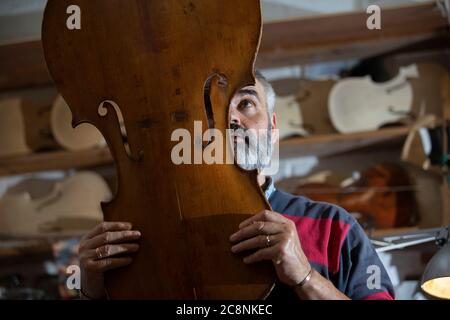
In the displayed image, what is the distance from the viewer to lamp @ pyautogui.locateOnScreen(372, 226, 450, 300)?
92 centimetres

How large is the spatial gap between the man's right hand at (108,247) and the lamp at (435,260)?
1.52 feet

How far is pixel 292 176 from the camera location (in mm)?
1889

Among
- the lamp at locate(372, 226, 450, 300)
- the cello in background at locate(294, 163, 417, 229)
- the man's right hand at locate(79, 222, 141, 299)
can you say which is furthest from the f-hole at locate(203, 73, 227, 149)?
the cello in background at locate(294, 163, 417, 229)

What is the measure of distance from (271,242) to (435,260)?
1.30 feet

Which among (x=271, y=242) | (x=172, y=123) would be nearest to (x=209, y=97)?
(x=172, y=123)

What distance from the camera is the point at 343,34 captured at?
1854 mm

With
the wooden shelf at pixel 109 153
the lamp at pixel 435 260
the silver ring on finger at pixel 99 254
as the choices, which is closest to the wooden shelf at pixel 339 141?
the wooden shelf at pixel 109 153

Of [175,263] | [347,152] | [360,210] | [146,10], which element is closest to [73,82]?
[146,10]

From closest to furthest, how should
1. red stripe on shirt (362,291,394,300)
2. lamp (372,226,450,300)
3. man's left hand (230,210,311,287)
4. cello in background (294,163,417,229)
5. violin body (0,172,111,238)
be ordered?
1. man's left hand (230,210,311,287)
2. red stripe on shirt (362,291,394,300)
3. lamp (372,226,450,300)
4. cello in background (294,163,417,229)
5. violin body (0,172,111,238)

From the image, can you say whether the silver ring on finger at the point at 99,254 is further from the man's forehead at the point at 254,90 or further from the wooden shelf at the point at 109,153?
the wooden shelf at the point at 109,153

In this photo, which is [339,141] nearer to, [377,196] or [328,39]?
[377,196]

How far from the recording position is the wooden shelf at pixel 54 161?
1.88 metres

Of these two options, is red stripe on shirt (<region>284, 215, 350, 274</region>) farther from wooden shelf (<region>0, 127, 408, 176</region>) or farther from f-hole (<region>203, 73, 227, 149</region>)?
wooden shelf (<region>0, 127, 408, 176</region>)

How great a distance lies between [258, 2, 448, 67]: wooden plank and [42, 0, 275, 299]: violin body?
1100 mm
